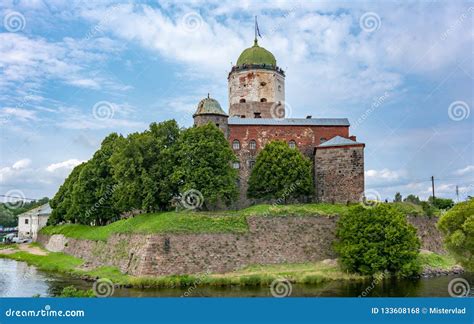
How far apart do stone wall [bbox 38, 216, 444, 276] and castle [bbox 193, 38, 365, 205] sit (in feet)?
19.7


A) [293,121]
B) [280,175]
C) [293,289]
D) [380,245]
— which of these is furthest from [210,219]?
[293,121]

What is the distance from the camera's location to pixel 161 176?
39688mm

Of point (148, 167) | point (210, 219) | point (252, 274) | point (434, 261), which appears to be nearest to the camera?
point (252, 274)

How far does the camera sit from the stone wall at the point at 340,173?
42.2 meters

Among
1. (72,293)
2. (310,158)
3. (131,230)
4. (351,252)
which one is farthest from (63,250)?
(72,293)

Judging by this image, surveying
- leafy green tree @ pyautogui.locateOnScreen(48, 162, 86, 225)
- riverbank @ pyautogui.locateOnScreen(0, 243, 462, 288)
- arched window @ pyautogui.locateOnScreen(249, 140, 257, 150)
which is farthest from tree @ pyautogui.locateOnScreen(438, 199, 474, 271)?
leafy green tree @ pyautogui.locateOnScreen(48, 162, 86, 225)

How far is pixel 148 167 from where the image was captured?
4022cm

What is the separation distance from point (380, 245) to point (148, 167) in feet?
62.3

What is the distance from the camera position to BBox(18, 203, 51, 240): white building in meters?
Result: 77.7

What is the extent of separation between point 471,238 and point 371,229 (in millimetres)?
7713

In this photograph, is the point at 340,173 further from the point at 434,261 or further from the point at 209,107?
the point at 209,107

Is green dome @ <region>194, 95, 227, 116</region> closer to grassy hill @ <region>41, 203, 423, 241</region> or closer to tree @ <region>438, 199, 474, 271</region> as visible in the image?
grassy hill @ <region>41, 203, 423, 241</region>

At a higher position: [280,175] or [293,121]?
[293,121]

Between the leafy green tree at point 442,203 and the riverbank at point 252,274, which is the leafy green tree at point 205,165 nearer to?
the riverbank at point 252,274
